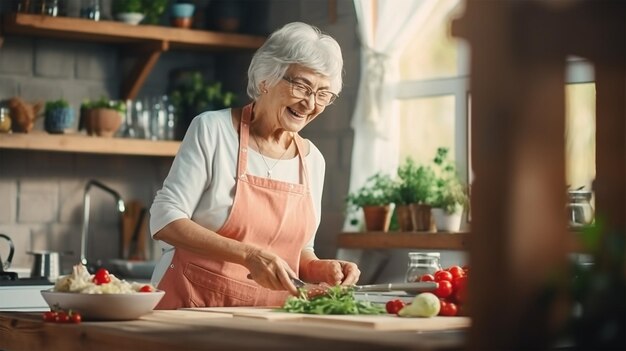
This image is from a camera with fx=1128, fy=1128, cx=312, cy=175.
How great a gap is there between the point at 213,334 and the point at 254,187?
1.10m

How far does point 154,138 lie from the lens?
5246 mm

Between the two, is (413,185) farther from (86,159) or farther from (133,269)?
(86,159)

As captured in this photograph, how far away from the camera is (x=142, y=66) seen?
5.29m

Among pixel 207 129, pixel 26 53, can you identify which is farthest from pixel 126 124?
pixel 207 129

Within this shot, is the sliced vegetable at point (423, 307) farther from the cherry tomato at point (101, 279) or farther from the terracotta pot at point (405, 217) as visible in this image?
the terracotta pot at point (405, 217)

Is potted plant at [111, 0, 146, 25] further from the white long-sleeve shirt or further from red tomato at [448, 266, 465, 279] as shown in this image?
red tomato at [448, 266, 465, 279]

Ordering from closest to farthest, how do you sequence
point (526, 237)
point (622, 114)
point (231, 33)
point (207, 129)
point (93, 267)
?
1. point (526, 237)
2. point (622, 114)
3. point (207, 129)
4. point (93, 267)
5. point (231, 33)

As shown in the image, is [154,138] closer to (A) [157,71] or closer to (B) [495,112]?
(A) [157,71]

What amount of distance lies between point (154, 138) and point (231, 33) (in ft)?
2.10

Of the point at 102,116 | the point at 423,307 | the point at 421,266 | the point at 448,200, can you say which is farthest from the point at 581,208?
the point at 102,116

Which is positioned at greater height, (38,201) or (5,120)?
(5,120)

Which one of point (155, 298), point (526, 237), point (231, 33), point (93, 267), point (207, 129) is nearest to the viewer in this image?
point (526, 237)

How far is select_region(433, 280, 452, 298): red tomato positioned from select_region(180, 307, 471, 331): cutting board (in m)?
0.19

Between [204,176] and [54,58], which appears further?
[54,58]
